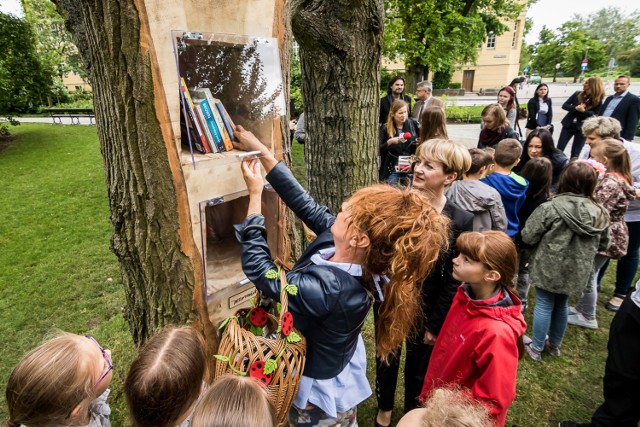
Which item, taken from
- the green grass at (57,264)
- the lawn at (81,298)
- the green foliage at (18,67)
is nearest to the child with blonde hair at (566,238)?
the lawn at (81,298)

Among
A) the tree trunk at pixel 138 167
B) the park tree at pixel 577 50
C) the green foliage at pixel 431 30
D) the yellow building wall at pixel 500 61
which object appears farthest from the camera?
the park tree at pixel 577 50

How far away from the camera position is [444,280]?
222 centimetres

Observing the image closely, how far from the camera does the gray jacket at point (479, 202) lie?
2568mm

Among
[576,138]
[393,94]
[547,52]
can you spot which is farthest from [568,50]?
[393,94]

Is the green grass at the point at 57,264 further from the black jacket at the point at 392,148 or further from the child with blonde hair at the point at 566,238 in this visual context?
the black jacket at the point at 392,148

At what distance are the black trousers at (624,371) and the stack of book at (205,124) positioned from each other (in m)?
2.30

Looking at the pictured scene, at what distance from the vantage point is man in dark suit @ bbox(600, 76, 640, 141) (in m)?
5.69

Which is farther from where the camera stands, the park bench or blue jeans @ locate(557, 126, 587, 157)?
the park bench

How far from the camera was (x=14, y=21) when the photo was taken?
11812 mm

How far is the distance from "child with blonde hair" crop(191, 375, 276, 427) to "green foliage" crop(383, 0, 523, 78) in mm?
13381

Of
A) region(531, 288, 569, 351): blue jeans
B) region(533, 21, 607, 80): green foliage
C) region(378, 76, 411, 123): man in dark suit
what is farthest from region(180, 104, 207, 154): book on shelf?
region(533, 21, 607, 80): green foliage

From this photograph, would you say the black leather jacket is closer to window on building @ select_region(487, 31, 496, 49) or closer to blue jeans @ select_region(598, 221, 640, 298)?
blue jeans @ select_region(598, 221, 640, 298)

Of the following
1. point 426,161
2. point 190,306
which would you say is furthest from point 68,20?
point 426,161

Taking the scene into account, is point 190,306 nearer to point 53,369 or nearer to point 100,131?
point 53,369
